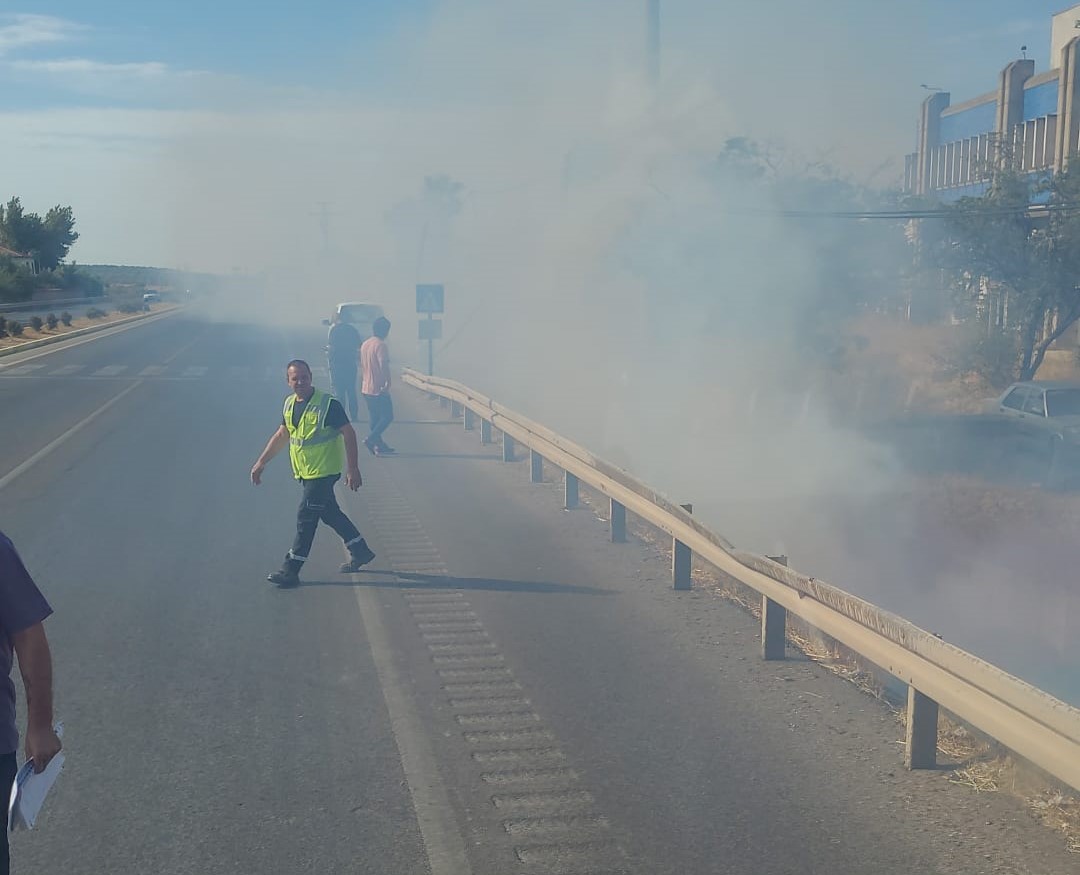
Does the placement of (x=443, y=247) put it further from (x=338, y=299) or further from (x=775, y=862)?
(x=775, y=862)

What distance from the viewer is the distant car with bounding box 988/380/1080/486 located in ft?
52.0

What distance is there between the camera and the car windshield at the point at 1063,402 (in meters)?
16.6

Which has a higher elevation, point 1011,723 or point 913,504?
point 1011,723

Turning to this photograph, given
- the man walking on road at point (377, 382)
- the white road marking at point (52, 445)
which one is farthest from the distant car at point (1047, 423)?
the white road marking at point (52, 445)

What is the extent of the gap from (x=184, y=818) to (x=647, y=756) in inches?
76.3

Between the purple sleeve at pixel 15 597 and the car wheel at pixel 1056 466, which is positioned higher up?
the purple sleeve at pixel 15 597

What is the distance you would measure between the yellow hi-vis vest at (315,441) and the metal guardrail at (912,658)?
2285 millimetres

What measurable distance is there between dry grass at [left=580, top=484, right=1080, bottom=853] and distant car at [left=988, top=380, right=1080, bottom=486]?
31.3ft

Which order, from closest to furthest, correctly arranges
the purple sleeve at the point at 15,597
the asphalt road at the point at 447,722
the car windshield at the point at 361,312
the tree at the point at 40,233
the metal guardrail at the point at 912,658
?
1. the purple sleeve at the point at 15,597
2. the metal guardrail at the point at 912,658
3. the asphalt road at the point at 447,722
4. the car windshield at the point at 361,312
5. the tree at the point at 40,233

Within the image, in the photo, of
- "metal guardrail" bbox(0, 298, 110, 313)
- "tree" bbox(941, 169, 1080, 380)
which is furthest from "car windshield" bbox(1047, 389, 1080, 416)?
"metal guardrail" bbox(0, 298, 110, 313)

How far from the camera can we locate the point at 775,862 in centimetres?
418

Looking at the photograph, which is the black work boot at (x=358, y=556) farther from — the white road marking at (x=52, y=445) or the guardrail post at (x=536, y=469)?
the white road marking at (x=52, y=445)

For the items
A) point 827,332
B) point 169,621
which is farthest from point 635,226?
point 169,621

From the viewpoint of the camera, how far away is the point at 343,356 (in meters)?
16.9
